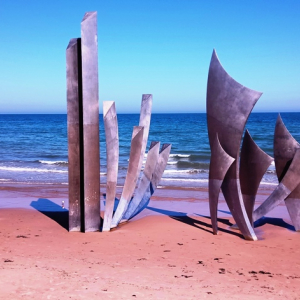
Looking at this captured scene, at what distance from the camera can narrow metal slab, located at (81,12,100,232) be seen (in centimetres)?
706

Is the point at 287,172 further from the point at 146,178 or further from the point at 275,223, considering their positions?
the point at 146,178

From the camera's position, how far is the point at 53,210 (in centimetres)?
949

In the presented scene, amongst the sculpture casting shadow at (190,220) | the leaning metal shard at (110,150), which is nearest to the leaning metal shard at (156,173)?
the sculpture casting shadow at (190,220)

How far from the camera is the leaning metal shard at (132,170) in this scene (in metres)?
7.55

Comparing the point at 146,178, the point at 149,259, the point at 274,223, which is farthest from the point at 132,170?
the point at 274,223

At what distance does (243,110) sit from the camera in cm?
671

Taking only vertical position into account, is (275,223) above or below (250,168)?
below

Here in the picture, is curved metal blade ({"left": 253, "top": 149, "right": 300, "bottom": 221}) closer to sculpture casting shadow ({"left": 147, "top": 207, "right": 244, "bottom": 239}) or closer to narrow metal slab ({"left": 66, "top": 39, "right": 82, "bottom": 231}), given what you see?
sculpture casting shadow ({"left": 147, "top": 207, "right": 244, "bottom": 239})

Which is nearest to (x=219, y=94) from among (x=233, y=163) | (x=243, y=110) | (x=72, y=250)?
(x=243, y=110)

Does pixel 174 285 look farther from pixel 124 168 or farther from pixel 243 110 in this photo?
pixel 124 168

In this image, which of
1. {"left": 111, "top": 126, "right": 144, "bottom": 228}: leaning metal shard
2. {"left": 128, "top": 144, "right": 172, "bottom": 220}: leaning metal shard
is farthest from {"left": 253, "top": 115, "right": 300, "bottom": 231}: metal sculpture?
{"left": 111, "top": 126, "right": 144, "bottom": 228}: leaning metal shard

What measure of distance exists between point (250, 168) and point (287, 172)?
0.64 metres

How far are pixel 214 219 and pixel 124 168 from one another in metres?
10.6

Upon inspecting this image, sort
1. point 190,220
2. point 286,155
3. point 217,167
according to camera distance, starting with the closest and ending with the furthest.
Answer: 1. point 217,167
2. point 286,155
3. point 190,220
